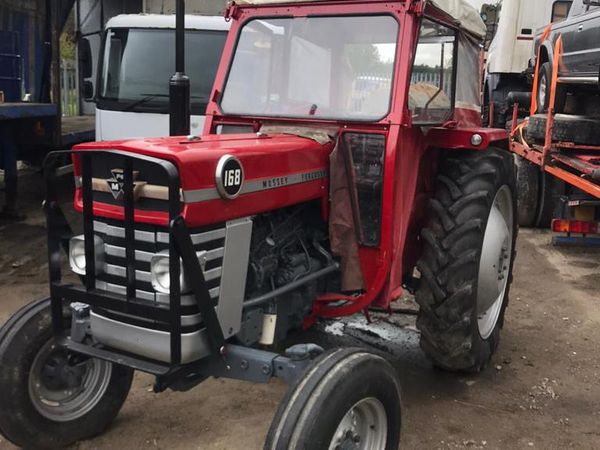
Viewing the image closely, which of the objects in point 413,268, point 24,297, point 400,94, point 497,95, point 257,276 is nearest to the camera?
point 257,276

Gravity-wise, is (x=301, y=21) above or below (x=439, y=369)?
above

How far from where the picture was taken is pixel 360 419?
2732 mm

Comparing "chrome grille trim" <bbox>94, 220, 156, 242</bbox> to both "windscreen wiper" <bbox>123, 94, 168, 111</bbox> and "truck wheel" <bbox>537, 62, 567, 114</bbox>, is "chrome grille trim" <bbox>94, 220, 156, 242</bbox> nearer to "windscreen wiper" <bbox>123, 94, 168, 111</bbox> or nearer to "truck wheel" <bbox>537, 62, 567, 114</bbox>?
"windscreen wiper" <bbox>123, 94, 168, 111</bbox>

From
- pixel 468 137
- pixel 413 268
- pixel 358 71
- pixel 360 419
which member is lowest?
pixel 360 419

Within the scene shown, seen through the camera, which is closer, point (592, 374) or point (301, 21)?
point (301, 21)

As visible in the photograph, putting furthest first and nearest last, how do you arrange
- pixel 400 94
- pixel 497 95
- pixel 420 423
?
pixel 497 95, pixel 420 423, pixel 400 94

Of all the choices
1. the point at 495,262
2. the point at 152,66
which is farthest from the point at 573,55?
the point at 152,66

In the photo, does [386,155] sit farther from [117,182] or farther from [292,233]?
[117,182]

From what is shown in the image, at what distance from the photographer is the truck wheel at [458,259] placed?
349cm

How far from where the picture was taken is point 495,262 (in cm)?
406

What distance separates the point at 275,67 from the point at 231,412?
1904 mm

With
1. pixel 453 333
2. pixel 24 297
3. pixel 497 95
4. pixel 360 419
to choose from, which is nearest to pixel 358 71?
pixel 453 333

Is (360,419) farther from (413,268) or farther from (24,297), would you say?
(24,297)

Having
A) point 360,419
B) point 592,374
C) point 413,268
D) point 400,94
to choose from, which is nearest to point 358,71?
point 400,94
